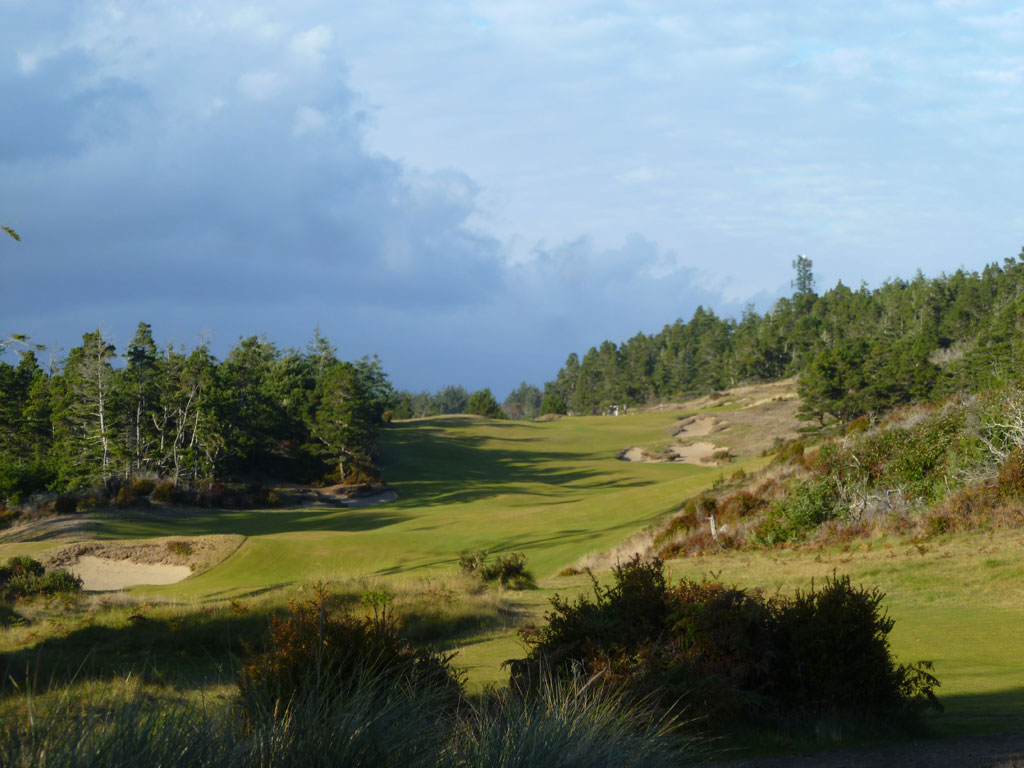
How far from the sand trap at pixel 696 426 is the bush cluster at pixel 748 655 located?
7863 cm

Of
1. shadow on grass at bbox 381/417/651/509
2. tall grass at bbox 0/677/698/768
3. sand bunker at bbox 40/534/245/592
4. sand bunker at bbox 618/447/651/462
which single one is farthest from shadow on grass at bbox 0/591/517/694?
sand bunker at bbox 618/447/651/462

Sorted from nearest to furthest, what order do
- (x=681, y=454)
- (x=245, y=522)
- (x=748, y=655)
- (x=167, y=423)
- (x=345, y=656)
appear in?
(x=345, y=656), (x=748, y=655), (x=245, y=522), (x=167, y=423), (x=681, y=454)

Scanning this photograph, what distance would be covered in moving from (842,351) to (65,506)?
5272cm

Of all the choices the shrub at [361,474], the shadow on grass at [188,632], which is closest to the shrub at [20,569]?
the shadow on grass at [188,632]

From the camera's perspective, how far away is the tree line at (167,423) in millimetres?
50156

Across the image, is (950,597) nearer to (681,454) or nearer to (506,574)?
(506,574)

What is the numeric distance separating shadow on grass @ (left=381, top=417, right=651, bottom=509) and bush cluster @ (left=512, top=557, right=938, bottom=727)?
142 ft

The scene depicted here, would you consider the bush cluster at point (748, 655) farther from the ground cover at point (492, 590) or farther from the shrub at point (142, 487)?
the shrub at point (142, 487)

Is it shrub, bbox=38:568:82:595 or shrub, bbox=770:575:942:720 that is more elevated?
shrub, bbox=770:575:942:720

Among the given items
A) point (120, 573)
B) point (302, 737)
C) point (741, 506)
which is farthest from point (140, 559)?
point (302, 737)

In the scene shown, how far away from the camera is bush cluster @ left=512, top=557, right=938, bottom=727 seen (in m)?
7.41

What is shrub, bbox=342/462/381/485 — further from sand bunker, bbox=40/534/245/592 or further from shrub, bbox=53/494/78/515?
sand bunker, bbox=40/534/245/592

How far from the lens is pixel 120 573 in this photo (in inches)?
1187

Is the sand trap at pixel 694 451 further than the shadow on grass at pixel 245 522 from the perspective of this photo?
Yes
